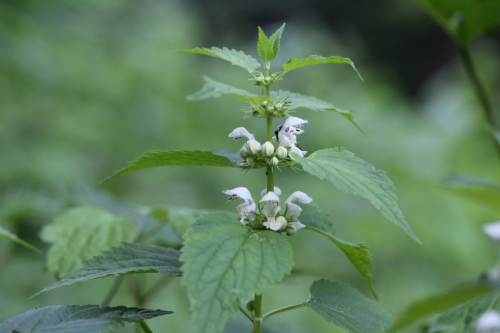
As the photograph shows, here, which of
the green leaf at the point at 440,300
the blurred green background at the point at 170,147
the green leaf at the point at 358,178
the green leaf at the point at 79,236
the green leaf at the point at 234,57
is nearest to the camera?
the green leaf at the point at 440,300

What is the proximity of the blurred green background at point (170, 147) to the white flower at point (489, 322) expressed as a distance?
1.21 m

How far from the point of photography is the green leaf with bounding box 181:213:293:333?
493 mm

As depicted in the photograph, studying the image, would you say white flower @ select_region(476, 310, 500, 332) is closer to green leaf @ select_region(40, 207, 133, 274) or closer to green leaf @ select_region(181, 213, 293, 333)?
green leaf @ select_region(181, 213, 293, 333)

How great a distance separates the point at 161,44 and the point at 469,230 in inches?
132

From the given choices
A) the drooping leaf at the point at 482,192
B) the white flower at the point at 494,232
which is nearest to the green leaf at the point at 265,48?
the drooping leaf at the point at 482,192

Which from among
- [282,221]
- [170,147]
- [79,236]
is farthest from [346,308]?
[170,147]

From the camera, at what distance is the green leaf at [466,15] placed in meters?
1.38

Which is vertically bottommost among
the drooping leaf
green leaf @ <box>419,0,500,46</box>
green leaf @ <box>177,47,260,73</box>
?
the drooping leaf

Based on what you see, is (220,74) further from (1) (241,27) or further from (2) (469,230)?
(1) (241,27)

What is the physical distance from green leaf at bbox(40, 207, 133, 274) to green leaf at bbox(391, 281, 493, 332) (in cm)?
75

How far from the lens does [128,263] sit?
68cm

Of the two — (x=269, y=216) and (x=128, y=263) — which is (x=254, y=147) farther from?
(x=128, y=263)

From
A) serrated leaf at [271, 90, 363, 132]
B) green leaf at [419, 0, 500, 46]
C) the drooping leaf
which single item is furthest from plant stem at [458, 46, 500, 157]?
serrated leaf at [271, 90, 363, 132]

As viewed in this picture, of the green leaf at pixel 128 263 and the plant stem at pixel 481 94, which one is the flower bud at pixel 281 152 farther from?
the plant stem at pixel 481 94
